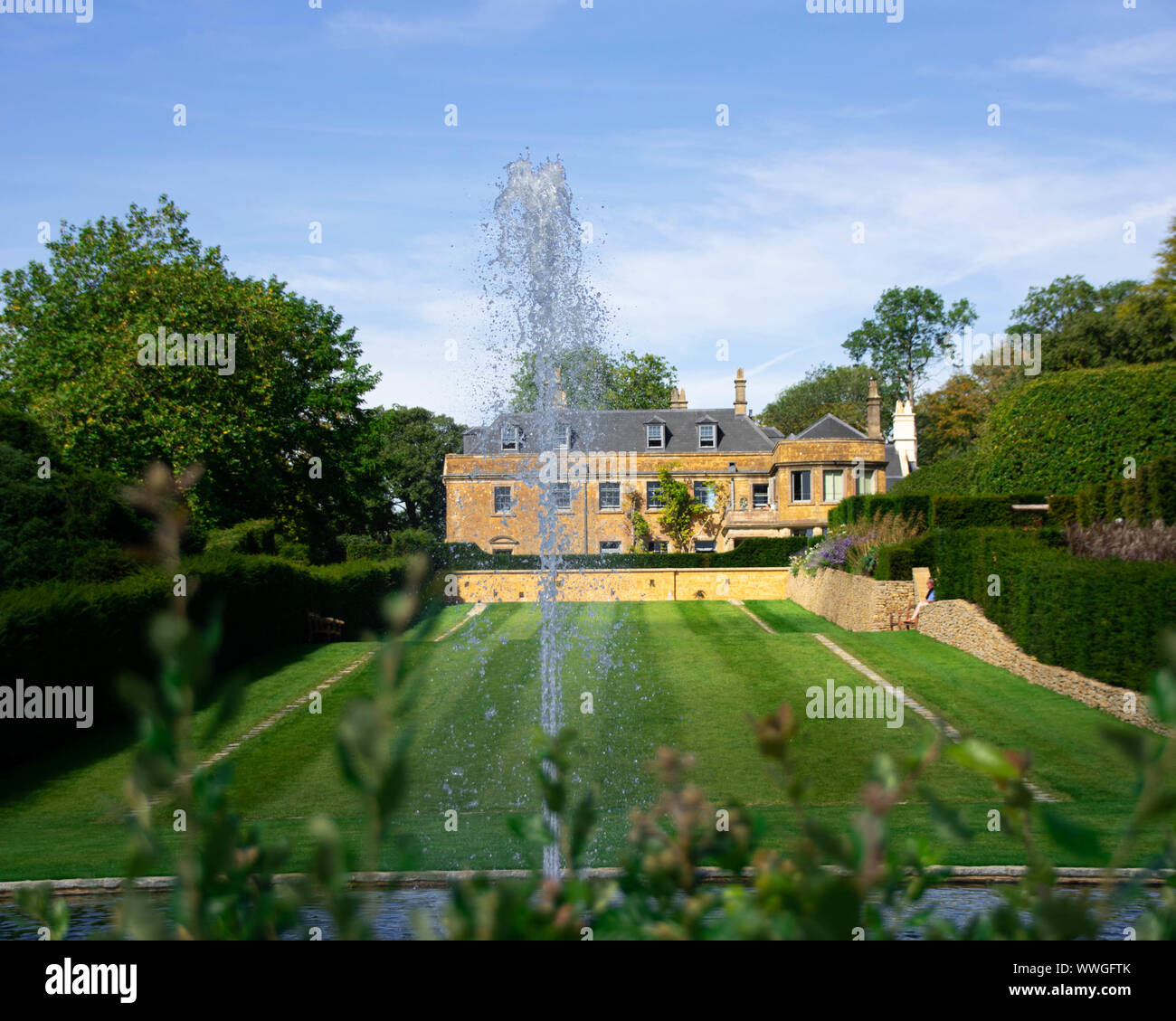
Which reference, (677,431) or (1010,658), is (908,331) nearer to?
(677,431)

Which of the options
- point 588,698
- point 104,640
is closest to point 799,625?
point 588,698

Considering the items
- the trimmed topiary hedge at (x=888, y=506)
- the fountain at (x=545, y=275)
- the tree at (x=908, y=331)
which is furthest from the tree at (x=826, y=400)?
the fountain at (x=545, y=275)

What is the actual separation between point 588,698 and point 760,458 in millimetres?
38192

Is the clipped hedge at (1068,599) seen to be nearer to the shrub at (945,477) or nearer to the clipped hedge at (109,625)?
the clipped hedge at (109,625)

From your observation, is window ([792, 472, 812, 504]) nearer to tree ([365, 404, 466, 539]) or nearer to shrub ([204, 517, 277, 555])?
tree ([365, 404, 466, 539])

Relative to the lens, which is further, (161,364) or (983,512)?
(161,364)

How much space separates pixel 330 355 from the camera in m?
41.7

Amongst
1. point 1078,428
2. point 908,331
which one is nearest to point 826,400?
point 908,331

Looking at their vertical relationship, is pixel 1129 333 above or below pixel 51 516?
above

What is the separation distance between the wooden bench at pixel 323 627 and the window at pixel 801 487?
2657 cm

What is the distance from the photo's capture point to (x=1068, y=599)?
53.0 ft

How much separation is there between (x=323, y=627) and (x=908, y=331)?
59.9 m

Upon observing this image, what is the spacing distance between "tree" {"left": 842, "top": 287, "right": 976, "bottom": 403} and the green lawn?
187 ft

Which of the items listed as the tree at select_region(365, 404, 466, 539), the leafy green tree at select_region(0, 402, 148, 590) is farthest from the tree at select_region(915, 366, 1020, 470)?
the leafy green tree at select_region(0, 402, 148, 590)
